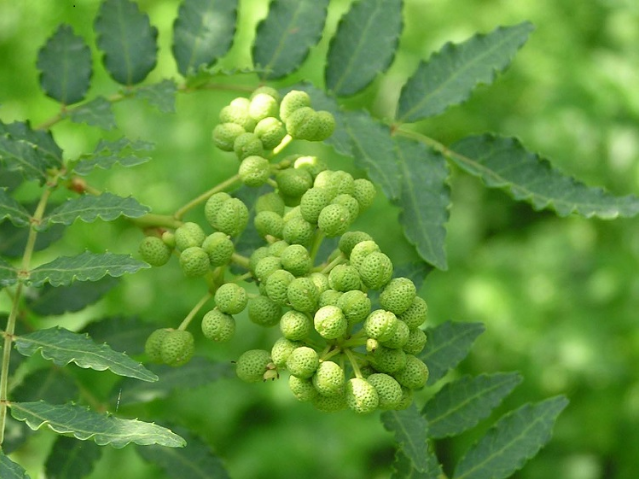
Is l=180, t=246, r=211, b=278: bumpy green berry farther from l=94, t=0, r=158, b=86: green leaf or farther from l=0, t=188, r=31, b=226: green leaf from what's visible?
l=94, t=0, r=158, b=86: green leaf

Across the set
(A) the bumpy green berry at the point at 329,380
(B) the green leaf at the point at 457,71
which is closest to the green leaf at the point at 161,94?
(B) the green leaf at the point at 457,71

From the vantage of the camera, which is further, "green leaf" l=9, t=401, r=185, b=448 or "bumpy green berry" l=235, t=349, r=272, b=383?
"bumpy green berry" l=235, t=349, r=272, b=383

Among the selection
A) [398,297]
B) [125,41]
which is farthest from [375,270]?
[125,41]

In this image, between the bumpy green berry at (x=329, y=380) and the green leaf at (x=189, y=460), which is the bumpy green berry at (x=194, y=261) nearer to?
the bumpy green berry at (x=329, y=380)

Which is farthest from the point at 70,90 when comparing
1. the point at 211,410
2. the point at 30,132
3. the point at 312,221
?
the point at 211,410

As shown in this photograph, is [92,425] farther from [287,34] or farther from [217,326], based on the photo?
[287,34]

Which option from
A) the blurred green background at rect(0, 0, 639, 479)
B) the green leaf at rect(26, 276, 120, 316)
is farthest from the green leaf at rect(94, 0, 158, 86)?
the blurred green background at rect(0, 0, 639, 479)
